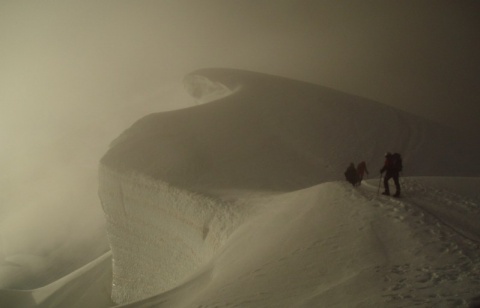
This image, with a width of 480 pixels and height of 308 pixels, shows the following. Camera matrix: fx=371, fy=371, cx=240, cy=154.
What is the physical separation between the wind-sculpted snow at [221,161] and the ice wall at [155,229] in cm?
2

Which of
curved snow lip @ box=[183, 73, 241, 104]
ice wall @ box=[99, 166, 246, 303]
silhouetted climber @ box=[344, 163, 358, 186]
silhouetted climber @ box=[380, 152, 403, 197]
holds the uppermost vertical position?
curved snow lip @ box=[183, 73, 241, 104]

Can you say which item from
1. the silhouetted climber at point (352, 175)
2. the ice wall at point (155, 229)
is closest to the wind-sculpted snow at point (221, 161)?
the ice wall at point (155, 229)

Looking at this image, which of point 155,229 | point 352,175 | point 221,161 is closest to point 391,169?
point 352,175

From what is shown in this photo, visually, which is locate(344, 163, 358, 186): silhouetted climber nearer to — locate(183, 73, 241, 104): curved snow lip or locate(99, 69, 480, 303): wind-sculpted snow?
locate(99, 69, 480, 303): wind-sculpted snow

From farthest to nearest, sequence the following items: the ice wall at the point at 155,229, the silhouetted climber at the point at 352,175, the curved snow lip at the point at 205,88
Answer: the curved snow lip at the point at 205,88 < the ice wall at the point at 155,229 < the silhouetted climber at the point at 352,175

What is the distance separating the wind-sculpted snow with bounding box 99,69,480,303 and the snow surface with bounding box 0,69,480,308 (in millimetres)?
32

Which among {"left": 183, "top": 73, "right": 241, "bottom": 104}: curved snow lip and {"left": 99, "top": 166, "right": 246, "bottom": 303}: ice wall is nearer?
{"left": 99, "top": 166, "right": 246, "bottom": 303}: ice wall

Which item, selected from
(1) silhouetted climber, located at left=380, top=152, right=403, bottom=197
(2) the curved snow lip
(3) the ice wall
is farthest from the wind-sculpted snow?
(1) silhouetted climber, located at left=380, top=152, right=403, bottom=197

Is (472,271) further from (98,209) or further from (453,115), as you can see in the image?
(453,115)

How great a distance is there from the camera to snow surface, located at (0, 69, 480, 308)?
103 inches

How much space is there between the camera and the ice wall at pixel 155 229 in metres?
5.17

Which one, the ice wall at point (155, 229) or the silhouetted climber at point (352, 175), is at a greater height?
the silhouetted climber at point (352, 175)

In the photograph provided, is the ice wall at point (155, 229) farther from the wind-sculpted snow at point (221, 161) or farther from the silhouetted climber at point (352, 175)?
the silhouetted climber at point (352, 175)

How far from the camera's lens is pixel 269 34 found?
2541cm
